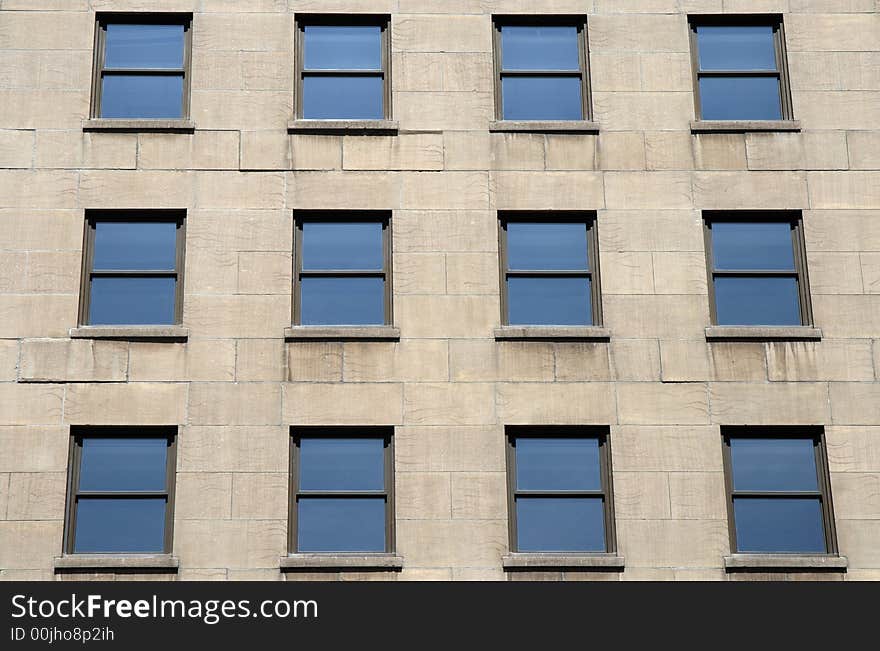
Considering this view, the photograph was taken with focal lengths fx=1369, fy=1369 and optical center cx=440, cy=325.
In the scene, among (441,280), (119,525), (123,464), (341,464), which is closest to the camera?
(119,525)

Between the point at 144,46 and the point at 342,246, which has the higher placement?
the point at 144,46

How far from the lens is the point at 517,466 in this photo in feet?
62.9

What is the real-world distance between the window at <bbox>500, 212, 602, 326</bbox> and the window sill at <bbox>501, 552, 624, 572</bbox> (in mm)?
3477

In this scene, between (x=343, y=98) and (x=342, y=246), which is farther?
(x=343, y=98)

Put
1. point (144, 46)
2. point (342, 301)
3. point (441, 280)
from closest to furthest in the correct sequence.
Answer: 1. point (441, 280)
2. point (342, 301)
3. point (144, 46)

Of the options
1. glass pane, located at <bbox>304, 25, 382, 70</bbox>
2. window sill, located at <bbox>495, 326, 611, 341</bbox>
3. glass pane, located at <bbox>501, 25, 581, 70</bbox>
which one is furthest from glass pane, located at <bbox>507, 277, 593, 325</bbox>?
glass pane, located at <bbox>304, 25, 382, 70</bbox>

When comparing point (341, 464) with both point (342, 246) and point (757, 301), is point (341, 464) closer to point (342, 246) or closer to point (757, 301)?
point (342, 246)

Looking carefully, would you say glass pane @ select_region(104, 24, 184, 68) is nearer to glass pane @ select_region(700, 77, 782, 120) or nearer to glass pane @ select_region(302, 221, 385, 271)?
glass pane @ select_region(302, 221, 385, 271)

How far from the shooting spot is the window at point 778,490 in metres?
18.9

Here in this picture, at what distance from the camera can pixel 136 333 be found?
19250 mm

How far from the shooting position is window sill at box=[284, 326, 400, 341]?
63.6 ft

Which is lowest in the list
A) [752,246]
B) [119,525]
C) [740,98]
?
[119,525]

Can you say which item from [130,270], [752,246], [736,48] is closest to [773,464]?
[752,246]

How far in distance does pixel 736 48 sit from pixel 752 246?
343cm
